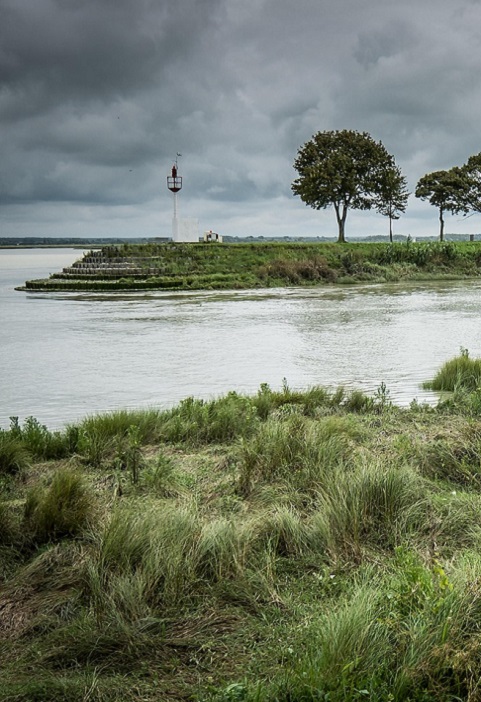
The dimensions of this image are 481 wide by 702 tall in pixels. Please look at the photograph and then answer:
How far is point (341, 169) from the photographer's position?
2188 inches

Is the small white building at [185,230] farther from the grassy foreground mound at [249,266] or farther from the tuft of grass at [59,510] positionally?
the tuft of grass at [59,510]

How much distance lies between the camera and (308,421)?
270 inches

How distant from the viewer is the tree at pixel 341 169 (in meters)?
54.9

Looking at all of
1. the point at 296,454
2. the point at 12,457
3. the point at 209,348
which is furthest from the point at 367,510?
the point at 209,348

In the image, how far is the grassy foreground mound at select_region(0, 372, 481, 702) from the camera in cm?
279

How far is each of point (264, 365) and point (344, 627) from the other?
387 inches

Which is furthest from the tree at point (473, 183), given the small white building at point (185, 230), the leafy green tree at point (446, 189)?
the small white building at point (185, 230)

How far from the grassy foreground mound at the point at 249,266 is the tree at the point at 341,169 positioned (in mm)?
7252

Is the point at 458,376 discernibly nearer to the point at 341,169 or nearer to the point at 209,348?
the point at 209,348

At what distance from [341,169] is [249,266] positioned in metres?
18.3

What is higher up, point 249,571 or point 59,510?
point 59,510

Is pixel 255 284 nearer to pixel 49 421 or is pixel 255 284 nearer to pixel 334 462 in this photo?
pixel 49 421

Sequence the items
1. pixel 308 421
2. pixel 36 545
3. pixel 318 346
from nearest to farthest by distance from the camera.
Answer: pixel 36 545 → pixel 308 421 → pixel 318 346

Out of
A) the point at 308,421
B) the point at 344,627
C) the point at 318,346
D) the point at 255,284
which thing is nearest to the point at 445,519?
the point at 344,627
